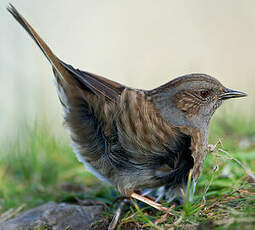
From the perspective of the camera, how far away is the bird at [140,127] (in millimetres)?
3885

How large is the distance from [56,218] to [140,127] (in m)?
1.18

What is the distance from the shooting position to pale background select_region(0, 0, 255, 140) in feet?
30.4

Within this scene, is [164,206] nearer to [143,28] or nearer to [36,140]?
[36,140]

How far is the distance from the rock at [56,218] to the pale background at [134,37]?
450 cm

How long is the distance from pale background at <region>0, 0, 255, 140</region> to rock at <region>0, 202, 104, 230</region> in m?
4.50

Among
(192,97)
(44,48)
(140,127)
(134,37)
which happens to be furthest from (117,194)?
(134,37)

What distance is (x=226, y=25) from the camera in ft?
36.1

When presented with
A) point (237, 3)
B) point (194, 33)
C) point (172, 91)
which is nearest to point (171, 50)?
point (194, 33)

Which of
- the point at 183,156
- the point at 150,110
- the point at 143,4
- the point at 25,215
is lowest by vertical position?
the point at 25,215

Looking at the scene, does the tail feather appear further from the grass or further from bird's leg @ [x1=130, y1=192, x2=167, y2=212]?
the grass

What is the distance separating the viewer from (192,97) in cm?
430

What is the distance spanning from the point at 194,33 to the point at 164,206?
7517 millimetres

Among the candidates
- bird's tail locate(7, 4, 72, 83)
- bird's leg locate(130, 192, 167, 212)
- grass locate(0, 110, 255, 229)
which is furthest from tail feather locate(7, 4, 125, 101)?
grass locate(0, 110, 255, 229)

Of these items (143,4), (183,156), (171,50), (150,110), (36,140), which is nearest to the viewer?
(183,156)
